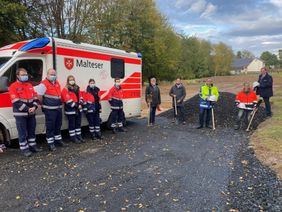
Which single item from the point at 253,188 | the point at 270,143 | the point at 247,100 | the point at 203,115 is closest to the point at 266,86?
the point at 247,100

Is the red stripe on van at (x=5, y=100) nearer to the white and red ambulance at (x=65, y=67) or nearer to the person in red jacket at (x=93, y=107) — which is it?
the white and red ambulance at (x=65, y=67)

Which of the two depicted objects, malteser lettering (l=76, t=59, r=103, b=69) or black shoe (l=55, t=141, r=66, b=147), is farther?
malteser lettering (l=76, t=59, r=103, b=69)

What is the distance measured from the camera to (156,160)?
727cm

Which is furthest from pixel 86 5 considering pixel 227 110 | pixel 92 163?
pixel 92 163

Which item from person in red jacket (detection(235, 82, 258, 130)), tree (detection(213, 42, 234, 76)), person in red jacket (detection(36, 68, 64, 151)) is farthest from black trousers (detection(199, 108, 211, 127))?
tree (detection(213, 42, 234, 76))

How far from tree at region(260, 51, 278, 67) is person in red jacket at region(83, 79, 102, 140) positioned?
129m

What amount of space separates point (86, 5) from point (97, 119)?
1853cm

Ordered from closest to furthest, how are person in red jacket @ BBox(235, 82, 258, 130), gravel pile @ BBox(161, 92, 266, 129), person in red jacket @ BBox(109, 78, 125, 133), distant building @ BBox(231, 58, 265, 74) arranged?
person in red jacket @ BBox(109, 78, 125, 133) < person in red jacket @ BBox(235, 82, 258, 130) < gravel pile @ BBox(161, 92, 266, 129) < distant building @ BBox(231, 58, 265, 74)

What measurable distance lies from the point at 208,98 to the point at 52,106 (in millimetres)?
5868

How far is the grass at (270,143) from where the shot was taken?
705cm

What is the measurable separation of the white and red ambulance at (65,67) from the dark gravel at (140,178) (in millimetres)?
1075

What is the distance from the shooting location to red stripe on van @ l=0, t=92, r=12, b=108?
7625mm

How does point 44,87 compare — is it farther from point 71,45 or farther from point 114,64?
point 114,64

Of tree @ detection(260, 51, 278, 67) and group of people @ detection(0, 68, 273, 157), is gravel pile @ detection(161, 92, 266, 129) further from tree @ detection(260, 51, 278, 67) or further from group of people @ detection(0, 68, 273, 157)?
tree @ detection(260, 51, 278, 67)
